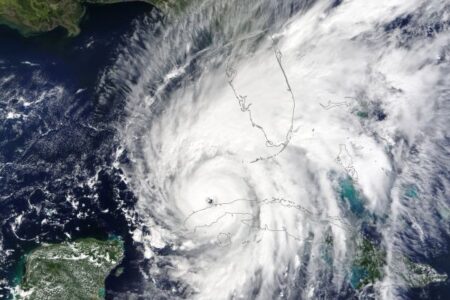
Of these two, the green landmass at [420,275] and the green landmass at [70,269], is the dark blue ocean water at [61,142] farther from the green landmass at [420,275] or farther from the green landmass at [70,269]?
the green landmass at [420,275]

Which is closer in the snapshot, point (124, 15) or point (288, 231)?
point (288, 231)

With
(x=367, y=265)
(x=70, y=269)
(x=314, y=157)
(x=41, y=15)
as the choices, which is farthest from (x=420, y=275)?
(x=41, y=15)

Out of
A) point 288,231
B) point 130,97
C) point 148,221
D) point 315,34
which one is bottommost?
point 288,231

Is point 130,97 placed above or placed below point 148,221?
above

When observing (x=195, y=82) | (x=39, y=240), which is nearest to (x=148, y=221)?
(x=39, y=240)

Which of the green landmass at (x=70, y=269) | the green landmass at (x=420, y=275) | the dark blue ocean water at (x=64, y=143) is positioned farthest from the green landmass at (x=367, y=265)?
the green landmass at (x=70, y=269)

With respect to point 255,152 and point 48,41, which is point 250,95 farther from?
point 48,41

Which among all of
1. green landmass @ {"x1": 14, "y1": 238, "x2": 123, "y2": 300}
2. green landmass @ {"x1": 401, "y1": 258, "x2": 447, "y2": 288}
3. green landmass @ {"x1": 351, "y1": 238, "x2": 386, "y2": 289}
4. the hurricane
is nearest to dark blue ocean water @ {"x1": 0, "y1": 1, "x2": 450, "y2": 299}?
green landmass @ {"x1": 14, "y1": 238, "x2": 123, "y2": 300}

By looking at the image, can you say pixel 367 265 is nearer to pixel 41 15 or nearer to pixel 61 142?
pixel 61 142
